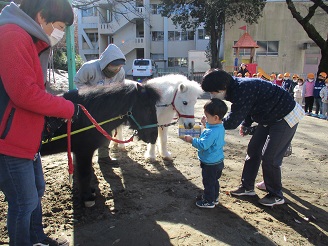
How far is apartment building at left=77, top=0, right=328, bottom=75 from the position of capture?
22.1 metres

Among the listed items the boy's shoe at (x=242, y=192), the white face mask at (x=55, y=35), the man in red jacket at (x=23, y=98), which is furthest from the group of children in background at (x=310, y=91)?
the man in red jacket at (x=23, y=98)

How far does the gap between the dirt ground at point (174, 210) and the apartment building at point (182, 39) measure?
1586 centimetres

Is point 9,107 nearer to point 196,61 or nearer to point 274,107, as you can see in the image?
point 274,107

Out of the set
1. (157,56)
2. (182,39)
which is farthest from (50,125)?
(157,56)

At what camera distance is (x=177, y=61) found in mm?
34906

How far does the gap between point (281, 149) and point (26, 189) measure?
8.34 feet

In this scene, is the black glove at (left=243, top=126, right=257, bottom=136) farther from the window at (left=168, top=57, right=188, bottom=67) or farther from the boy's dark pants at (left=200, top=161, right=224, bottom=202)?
the window at (left=168, top=57, right=188, bottom=67)

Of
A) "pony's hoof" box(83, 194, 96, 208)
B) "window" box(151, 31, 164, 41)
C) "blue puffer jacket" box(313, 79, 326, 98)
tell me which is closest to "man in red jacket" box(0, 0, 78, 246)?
"pony's hoof" box(83, 194, 96, 208)

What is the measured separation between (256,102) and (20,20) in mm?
2313

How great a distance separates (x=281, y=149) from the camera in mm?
3180

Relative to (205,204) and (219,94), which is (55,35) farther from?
(205,204)

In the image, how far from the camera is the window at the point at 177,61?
3453 cm

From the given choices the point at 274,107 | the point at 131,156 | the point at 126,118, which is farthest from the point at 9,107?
the point at 131,156

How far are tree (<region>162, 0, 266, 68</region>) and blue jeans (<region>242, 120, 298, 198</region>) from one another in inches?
752
